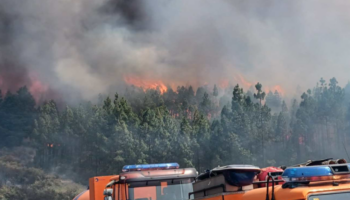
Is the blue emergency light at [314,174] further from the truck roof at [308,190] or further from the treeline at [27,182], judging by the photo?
the treeline at [27,182]

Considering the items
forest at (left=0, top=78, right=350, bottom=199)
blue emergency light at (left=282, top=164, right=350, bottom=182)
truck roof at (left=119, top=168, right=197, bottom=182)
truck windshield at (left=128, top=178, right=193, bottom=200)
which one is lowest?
truck windshield at (left=128, top=178, right=193, bottom=200)

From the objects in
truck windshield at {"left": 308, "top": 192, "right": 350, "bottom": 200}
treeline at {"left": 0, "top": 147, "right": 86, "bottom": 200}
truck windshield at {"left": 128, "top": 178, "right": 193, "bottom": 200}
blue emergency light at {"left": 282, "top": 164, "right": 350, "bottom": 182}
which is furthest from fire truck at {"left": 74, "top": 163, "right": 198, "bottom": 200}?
treeline at {"left": 0, "top": 147, "right": 86, "bottom": 200}

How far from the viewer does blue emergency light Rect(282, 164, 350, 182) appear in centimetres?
412

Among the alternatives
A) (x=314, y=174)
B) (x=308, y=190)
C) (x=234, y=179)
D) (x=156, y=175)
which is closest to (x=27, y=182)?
→ (x=156, y=175)

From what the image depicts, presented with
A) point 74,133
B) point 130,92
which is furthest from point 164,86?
point 74,133

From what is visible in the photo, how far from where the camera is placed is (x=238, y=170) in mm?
5352

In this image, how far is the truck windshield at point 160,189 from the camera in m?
9.19

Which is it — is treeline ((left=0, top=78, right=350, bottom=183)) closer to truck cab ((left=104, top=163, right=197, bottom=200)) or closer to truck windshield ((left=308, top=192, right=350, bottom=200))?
truck cab ((left=104, top=163, right=197, bottom=200))

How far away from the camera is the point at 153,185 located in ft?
30.7

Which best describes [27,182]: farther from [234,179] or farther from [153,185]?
[234,179]

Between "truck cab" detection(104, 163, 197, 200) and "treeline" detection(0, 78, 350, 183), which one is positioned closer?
"truck cab" detection(104, 163, 197, 200)

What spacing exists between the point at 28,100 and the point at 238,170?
66.1 m

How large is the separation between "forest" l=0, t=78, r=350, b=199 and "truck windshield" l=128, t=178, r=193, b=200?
33444 millimetres

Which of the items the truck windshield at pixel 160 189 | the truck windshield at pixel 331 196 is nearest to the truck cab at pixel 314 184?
the truck windshield at pixel 331 196
